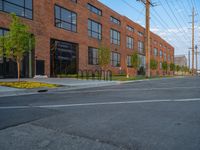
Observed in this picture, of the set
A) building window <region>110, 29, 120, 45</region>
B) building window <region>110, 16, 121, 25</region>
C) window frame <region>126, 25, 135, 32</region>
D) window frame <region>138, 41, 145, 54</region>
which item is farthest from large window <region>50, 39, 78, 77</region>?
window frame <region>138, 41, 145, 54</region>

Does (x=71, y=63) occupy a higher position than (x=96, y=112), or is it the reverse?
(x=71, y=63)

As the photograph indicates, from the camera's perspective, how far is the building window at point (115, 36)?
4019 cm

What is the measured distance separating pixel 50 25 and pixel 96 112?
21.3 meters

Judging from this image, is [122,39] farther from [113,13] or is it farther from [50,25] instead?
[50,25]

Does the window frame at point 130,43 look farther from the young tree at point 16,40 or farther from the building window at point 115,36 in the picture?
the young tree at point 16,40

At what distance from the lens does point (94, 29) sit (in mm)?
35031

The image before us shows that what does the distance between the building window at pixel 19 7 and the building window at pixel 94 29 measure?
11.9 meters

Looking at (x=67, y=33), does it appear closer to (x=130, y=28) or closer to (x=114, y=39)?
(x=114, y=39)

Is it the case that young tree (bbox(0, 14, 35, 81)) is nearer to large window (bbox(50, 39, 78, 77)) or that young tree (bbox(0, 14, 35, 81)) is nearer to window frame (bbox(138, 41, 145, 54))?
large window (bbox(50, 39, 78, 77))

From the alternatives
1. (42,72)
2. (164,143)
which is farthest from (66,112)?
(42,72)

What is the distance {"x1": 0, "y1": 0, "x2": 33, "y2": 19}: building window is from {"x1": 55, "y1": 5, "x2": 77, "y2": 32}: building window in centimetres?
424

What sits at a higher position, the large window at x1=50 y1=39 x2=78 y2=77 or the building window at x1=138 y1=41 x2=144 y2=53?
the building window at x1=138 y1=41 x2=144 y2=53

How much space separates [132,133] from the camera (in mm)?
4352

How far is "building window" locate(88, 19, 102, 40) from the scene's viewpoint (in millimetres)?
33869
